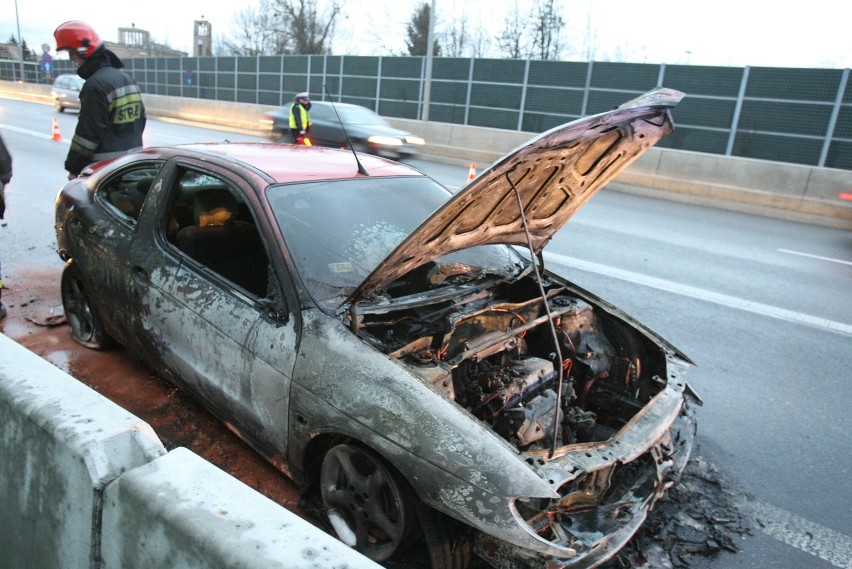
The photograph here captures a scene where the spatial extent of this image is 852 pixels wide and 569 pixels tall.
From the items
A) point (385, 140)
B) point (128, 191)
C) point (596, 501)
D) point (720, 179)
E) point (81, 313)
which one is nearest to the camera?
point (596, 501)

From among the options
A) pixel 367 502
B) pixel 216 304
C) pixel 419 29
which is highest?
pixel 419 29

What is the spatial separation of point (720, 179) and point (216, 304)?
510 inches

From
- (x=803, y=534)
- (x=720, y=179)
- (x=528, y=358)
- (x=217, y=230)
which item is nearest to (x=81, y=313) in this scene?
(x=217, y=230)

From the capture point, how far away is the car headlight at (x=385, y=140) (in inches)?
526

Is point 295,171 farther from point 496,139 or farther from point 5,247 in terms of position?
point 496,139

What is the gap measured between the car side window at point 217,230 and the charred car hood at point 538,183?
2.28ft

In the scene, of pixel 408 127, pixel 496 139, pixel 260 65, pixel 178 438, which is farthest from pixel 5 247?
pixel 260 65

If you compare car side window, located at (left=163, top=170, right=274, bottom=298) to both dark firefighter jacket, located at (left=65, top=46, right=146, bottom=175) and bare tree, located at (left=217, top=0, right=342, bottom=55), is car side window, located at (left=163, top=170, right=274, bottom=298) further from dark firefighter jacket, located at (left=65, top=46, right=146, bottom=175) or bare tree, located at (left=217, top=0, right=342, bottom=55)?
bare tree, located at (left=217, top=0, right=342, bottom=55)

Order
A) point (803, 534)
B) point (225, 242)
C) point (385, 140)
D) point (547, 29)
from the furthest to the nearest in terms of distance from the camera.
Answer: point (547, 29), point (385, 140), point (225, 242), point (803, 534)

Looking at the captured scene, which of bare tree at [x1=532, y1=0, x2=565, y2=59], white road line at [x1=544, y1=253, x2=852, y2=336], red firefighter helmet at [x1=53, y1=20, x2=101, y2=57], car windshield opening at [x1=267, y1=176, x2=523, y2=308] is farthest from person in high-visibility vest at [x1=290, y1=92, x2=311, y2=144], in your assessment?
bare tree at [x1=532, y1=0, x2=565, y2=59]

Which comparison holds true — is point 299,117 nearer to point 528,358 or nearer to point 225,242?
point 225,242

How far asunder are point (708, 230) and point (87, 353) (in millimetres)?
9241

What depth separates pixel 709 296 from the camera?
20.9ft

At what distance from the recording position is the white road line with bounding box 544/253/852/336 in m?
5.80
